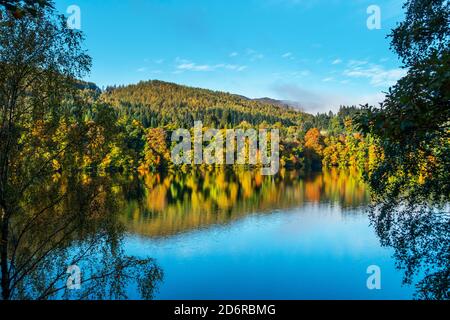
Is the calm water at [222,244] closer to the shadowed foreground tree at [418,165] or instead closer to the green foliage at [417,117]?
the shadowed foreground tree at [418,165]

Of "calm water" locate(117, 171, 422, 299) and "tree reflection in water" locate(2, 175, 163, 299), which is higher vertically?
"tree reflection in water" locate(2, 175, 163, 299)

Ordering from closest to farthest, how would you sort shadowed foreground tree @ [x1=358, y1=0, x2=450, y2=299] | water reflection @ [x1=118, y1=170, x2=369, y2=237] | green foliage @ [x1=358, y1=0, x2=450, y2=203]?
green foliage @ [x1=358, y1=0, x2=450, y2=203] < shadowed foreground tree @ [x1=358, y1=0, x2=450, y2=299] < water reflection @ [x1=118, y1=170, x2=369, y2=237]

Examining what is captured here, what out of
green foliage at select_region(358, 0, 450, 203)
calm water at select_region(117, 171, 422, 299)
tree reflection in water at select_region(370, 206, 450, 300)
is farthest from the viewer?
calm water at select_region(117, 171, 422, 299)

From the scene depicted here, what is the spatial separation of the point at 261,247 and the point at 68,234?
14.9 m

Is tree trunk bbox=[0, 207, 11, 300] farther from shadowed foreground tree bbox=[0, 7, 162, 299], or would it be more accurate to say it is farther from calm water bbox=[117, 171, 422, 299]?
calm water bbox=[117, 171, 422, 299]

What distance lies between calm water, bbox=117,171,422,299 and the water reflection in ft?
0.33

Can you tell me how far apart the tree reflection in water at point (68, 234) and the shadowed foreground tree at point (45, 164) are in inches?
0.9

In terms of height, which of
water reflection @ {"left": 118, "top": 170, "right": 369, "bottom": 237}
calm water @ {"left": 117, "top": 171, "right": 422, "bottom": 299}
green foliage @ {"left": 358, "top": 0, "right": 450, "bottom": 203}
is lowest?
calm water @ {"left": 117, "top": 171, "right": 422, "bottom": 299}

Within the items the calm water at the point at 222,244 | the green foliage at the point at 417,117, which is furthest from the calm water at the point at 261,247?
the green foliage at the point at 417,117

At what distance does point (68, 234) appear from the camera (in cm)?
871

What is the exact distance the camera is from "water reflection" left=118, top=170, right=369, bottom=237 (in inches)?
1073

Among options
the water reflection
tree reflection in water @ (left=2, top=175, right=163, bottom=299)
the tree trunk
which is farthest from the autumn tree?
the tree trunk

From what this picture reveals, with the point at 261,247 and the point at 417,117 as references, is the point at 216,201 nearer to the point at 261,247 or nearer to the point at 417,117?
the point at 261,247
